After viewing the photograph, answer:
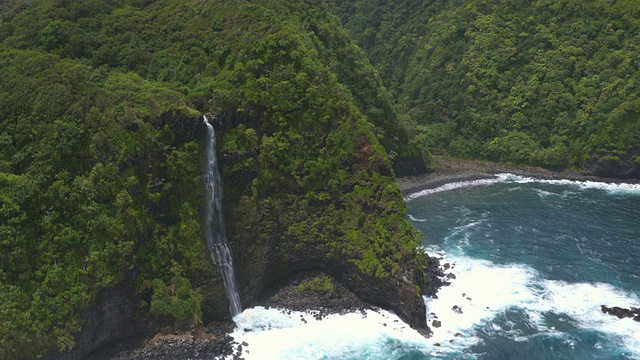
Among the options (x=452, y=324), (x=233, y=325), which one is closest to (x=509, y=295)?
(x=452, y=324)

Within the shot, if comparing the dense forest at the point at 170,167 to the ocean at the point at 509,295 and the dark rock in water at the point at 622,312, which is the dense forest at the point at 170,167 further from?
the dark rock in water at the point at 622,312

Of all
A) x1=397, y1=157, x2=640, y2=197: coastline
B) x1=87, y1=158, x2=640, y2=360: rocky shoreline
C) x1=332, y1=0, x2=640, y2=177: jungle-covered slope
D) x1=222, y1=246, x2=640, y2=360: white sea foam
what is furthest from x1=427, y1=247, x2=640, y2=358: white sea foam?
x1=332, y1=0, x2=640, y2=177: jungle-covered slope

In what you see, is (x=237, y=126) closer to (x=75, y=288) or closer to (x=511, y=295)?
(x=75, y=288)

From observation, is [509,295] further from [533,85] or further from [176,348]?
[533,85]

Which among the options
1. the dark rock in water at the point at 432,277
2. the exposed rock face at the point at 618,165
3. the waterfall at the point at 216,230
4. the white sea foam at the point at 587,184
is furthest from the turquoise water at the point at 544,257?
the waterfall at the point at 216,230

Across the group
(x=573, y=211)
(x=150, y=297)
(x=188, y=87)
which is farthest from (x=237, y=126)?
(x=573, y=211)

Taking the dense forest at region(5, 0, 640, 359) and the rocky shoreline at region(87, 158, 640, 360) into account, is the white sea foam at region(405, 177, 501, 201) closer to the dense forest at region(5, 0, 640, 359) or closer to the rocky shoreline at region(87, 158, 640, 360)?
the dense forest at region(5, 0, 640, 359)
